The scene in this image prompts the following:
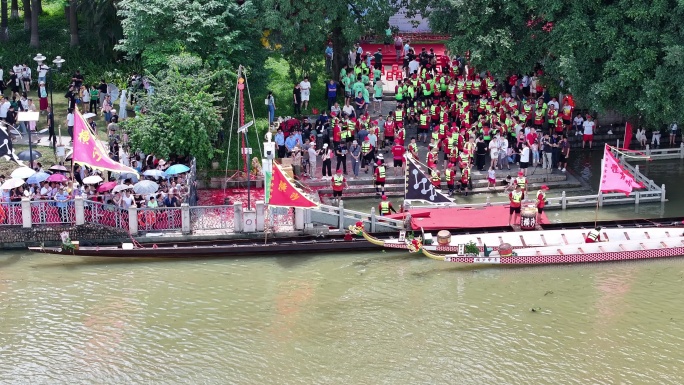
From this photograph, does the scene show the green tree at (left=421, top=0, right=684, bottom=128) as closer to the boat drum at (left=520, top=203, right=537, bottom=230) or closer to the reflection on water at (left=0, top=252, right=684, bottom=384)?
the boat drum at (left=520, top=203, right=537, bottom=230)

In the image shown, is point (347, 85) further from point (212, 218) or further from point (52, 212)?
point (52, 212)

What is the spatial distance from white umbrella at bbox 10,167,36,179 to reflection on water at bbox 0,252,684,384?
2.64 m

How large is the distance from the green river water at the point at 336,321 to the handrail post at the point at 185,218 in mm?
1182

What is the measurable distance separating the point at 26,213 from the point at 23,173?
56.5 inches

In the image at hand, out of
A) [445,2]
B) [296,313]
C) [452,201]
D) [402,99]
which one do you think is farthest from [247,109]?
[296,313]

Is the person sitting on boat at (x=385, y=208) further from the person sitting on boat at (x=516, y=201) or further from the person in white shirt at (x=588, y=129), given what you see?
the person in white shirt at (x=588, y=129)

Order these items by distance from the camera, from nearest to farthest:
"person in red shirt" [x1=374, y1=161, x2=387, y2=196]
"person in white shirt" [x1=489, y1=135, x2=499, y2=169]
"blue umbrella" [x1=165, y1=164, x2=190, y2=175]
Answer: "blue umbrella" [x1=165, y1=164, x2=190, y2=175], "person in red shirt" [x1=374, y1=161, x2=387, y2=196], "person in white shirt" [x1=489, y1=135, x2=499, y2=169]

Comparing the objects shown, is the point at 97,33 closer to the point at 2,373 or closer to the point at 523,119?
the point at 523,119

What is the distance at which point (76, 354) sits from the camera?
2716 cm

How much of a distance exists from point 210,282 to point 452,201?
7992mm

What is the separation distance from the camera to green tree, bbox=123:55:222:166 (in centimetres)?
3634

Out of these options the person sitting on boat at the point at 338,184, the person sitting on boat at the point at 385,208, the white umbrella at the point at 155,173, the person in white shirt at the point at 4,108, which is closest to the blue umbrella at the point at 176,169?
the white umbrella at the point at 155,173

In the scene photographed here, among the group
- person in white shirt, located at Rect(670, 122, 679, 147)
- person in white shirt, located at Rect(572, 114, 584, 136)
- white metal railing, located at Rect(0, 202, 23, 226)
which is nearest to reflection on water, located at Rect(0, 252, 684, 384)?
white metal railing, located at Rect(0, 202, 23, 226)

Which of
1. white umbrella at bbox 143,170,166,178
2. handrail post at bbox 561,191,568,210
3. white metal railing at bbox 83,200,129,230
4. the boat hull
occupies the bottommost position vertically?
the boat hull
